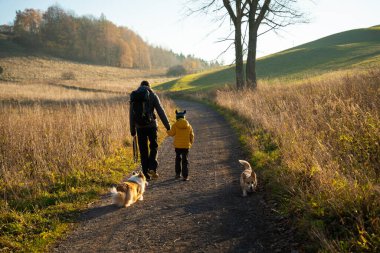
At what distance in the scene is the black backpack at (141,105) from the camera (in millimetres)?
7195

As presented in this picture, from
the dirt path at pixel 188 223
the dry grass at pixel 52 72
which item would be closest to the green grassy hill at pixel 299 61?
the dry grass at pixel 52 72

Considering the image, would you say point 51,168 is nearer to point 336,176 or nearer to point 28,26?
point 336,176

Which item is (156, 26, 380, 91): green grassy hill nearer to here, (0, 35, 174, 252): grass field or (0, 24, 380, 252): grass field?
(0, 35, 174, 252): grass field

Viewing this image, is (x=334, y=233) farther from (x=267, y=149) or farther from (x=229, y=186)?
(x=267, y=149)

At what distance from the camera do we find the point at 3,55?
8531 centimetres

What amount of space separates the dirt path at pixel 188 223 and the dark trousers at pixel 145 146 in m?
0.43

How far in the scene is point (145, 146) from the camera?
305 inches

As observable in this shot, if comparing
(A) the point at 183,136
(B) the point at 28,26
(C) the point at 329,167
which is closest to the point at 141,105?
(A) the point at 183,136

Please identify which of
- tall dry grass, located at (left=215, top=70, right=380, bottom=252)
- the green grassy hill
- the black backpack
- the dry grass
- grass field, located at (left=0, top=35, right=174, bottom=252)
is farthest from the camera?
the dry grass

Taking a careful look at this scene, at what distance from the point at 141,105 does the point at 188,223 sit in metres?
3.18

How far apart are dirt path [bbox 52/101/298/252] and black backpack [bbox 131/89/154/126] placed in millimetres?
1572

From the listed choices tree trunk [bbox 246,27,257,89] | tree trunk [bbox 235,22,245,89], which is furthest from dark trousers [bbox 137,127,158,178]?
tree trunk [bbox 235,22,245,89]

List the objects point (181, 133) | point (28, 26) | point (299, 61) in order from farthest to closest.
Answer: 1. point (28, 26)
2. point (299, 61)
3. point (181, 133)

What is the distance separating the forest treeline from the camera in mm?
104512
